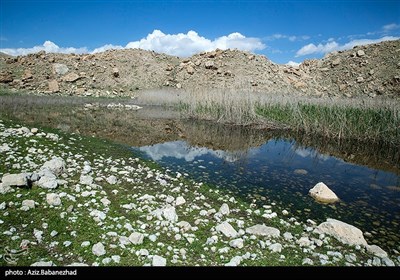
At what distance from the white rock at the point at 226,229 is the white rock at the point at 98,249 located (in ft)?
5.57

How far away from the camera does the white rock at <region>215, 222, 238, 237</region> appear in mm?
4242

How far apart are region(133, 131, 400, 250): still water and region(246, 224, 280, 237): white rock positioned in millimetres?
1150

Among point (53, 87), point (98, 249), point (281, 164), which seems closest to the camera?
point (98, 249)

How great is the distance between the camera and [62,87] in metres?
33.1

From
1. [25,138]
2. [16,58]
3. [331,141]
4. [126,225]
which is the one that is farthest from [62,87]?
[126,225]

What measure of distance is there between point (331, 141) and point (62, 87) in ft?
101

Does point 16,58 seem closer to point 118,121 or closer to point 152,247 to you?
point 118,121

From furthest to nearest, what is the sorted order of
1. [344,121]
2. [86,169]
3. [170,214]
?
1. [344,121]
2. [86,169]
3. [170,214]

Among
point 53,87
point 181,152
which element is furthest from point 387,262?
point 53,87

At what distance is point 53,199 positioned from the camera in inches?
182

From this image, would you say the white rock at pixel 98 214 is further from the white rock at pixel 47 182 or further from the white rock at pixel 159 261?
the white rock at pixel 159 261

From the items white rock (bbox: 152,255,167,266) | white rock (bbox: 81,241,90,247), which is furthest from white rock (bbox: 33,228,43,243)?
white rock (bbox: 152,255,167,266)

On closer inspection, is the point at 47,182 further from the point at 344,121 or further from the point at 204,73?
the point at 204,73

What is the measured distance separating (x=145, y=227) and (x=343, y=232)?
309cm
